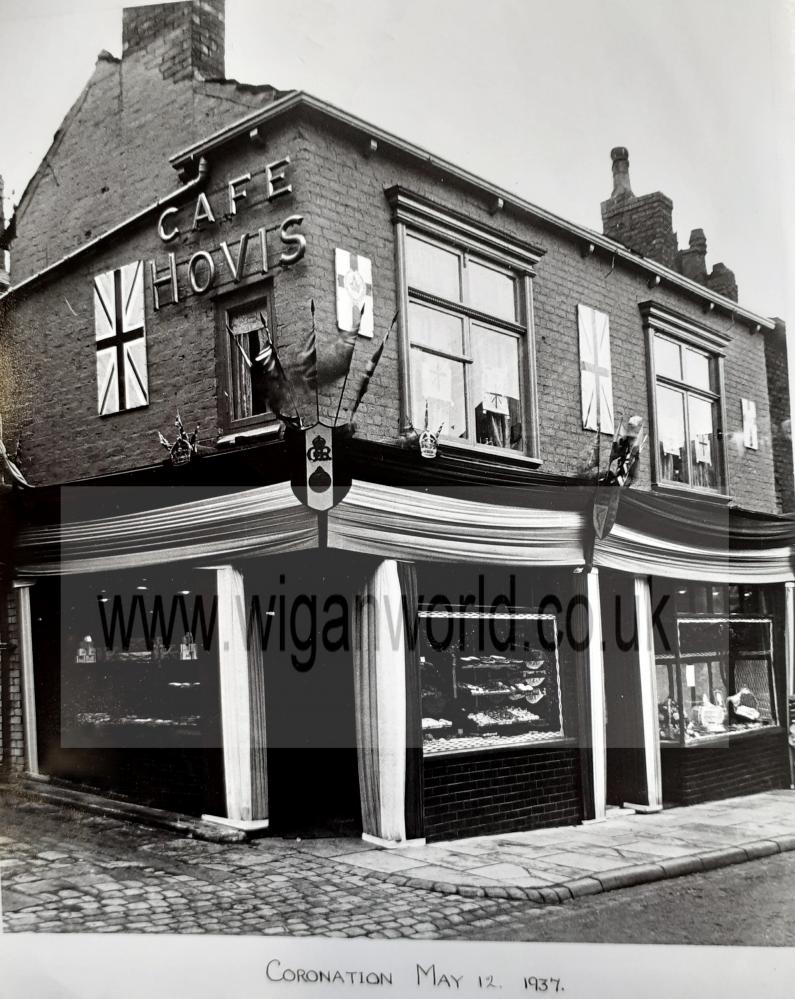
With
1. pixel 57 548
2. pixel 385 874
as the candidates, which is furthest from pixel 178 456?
pixel 385 874

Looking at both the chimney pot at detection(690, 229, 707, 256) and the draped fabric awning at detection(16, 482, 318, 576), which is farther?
the draped fabric awning at detection(16, 482, 318, 576)

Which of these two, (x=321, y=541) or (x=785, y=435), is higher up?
(x=785, y=435)

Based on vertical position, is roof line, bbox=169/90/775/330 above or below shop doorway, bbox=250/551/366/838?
above

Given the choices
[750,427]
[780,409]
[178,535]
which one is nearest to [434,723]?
[178,535]

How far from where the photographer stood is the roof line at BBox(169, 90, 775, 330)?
414 cm

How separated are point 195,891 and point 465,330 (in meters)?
2.86

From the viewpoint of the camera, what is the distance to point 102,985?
12.5 ft

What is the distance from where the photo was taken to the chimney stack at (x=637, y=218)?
163 inches

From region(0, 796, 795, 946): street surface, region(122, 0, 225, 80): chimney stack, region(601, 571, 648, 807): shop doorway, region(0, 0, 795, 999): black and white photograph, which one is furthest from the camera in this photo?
region(601, 571, 648, 807): shop doorway

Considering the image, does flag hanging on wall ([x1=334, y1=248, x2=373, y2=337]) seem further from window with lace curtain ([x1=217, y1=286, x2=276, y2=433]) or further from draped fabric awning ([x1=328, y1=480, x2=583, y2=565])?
draped fabric awning ([x1=328, y1=480, x2=583, y2=565])

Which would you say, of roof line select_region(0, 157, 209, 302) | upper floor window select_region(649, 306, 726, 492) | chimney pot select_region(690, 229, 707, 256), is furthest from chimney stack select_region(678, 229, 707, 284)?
roof line select_region(0, 157, 209, 302)

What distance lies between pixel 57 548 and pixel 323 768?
180cm

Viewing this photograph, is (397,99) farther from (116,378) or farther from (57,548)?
(57,548)

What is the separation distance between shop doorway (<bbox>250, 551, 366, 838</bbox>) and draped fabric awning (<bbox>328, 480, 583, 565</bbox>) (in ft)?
0.55
